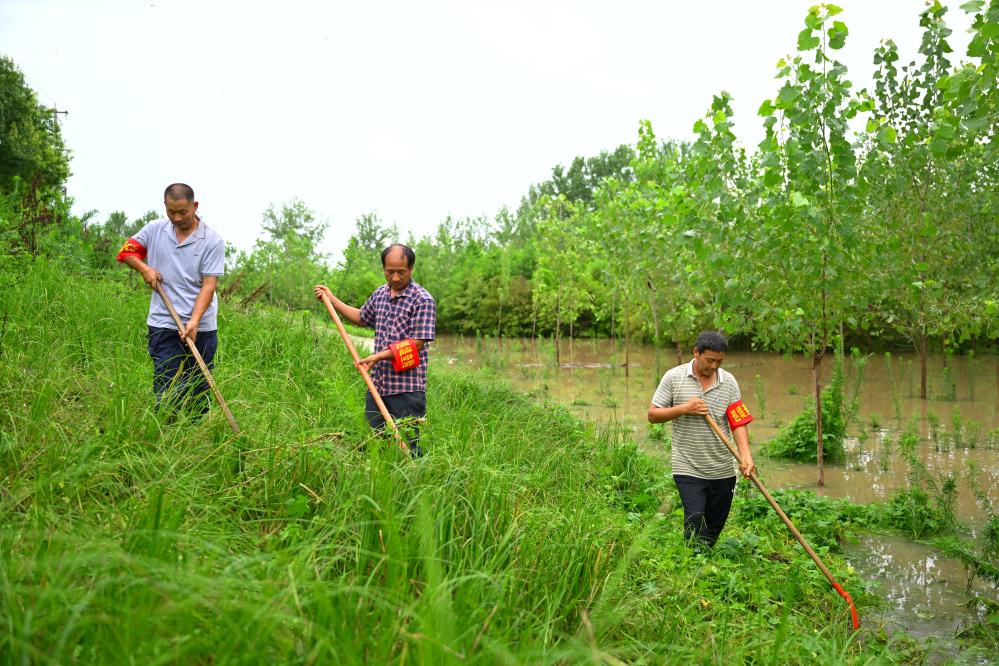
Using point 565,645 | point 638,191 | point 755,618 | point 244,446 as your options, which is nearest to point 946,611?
point 755,618

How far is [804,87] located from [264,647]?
6.97m

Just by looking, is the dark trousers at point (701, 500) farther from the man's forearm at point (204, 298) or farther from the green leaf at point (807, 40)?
the green leaf at point (807, 40)

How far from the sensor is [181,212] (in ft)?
15.9

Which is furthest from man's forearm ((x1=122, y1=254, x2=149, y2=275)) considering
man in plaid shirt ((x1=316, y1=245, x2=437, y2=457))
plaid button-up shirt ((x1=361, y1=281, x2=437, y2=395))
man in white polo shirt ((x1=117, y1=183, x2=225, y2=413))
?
plaid button-up shirt ((x1=361, y1=281, x2=437, y2=395))

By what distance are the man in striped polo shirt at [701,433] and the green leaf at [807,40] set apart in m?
3.48

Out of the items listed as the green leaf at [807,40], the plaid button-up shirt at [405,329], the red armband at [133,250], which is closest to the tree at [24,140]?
the red armband at [133,250]

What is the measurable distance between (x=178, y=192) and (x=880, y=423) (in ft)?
33.7

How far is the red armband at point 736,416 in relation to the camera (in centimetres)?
499

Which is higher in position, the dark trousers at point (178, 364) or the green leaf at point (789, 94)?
the green leaf at point (789, 94)

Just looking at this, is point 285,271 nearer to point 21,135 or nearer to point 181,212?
point 21,135

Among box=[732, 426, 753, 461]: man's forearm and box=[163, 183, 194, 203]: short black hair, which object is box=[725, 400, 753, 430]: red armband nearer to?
box=[732, 426, 753, 461]: man's forearm

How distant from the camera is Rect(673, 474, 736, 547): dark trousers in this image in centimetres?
500

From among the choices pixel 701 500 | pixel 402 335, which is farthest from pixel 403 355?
pixel 701 500

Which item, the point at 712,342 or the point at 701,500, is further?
the point at 701,500
